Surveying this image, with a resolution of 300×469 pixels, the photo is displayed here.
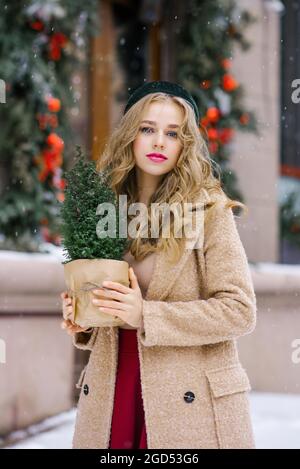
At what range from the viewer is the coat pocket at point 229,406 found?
1.99m

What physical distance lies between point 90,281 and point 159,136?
50 cm

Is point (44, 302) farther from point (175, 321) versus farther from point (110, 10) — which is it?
point (110, 10)

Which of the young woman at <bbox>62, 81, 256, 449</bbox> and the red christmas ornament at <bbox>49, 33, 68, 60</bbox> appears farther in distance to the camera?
the red christmas ornament at <bbox>49, 33, 68, 60</bbox>

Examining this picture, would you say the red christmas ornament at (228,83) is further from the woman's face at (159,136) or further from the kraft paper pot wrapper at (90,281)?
the kraft paper pot wrapper at (90,281)

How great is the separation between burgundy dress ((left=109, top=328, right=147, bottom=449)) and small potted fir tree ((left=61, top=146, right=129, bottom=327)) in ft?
0.62

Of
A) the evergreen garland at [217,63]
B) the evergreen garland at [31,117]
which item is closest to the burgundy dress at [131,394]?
the evergreen garland at [31,117]

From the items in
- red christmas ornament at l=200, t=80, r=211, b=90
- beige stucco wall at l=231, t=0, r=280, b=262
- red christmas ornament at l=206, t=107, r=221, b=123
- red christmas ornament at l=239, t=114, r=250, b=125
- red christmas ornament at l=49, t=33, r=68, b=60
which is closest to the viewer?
red christmas ornament at l=49, t=33, r=68, b=60

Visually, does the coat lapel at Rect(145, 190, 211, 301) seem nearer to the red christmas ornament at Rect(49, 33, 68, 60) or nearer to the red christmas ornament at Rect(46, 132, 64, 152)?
the red christmas ornament at Rect(46, 132, 64, 152)

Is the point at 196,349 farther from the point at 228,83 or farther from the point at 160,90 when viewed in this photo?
the point at 228,83

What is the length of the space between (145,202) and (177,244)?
212 millimetres

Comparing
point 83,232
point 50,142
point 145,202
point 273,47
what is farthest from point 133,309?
point 273,47

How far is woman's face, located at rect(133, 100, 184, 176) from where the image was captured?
2082 mm

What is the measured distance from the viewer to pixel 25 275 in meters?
4.13

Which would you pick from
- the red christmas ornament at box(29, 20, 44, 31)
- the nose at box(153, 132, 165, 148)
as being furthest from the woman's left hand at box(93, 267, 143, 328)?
the red christmas ornament at box(29, 20, 44, 31)
